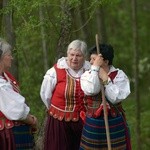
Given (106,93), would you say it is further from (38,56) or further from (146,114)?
(146,114)

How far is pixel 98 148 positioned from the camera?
6.21 m

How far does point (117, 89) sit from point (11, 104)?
1231mm

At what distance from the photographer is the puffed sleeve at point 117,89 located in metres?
5.98

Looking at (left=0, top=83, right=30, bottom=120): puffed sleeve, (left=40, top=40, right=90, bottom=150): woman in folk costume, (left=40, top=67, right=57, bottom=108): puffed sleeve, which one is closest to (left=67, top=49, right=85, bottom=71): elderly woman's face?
(left=40, top=40, right=90, bottom=150): woman in folk costume

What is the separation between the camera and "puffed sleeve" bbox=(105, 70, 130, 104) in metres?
5.98

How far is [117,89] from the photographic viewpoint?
600 centimetres

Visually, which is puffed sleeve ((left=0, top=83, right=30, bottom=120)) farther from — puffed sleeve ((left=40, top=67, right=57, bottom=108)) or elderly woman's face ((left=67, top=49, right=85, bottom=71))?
elderly woman's face ((left=67, top=49, right=85, bottom=71))

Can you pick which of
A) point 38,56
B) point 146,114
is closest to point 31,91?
point 38,56

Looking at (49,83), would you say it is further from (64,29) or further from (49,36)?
(49,36)

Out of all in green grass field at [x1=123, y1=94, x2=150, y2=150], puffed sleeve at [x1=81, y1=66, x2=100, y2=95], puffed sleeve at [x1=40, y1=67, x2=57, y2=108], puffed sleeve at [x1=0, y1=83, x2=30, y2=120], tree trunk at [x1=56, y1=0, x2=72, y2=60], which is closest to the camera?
puffed sleeve at [x1=0, y1=83, x2=30, y2=120]

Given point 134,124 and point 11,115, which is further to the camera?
point 134,124

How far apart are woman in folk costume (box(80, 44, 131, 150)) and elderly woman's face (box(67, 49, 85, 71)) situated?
13.2 inches

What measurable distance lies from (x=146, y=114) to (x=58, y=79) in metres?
7.60

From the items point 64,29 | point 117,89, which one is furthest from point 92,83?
point 64,29
